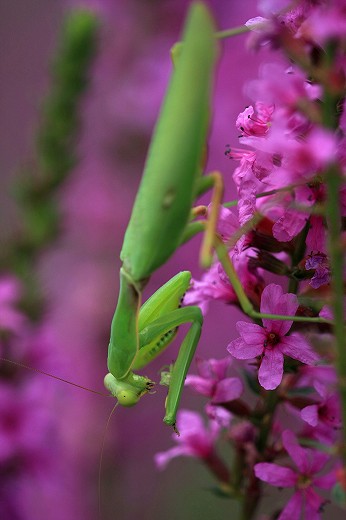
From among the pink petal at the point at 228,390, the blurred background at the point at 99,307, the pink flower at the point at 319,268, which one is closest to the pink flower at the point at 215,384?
the pink petal at the point at 228,390

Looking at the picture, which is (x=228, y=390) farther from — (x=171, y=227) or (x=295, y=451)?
(x=171, y=227)

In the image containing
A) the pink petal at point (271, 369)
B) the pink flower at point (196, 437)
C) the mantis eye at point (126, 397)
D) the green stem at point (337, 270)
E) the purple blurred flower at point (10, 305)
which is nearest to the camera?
the green stem at point (337, 270)

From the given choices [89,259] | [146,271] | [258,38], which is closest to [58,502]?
[89,259]

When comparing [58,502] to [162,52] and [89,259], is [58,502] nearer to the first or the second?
[89,259]

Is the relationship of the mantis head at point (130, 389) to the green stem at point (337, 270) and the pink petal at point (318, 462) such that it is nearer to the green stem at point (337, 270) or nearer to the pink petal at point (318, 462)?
the pink petal at point (318, 462)

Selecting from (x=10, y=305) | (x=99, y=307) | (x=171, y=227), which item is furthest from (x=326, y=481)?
(x=99, y=307)
